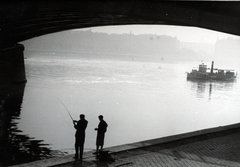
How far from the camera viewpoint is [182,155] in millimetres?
7840

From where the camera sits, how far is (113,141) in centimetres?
1809

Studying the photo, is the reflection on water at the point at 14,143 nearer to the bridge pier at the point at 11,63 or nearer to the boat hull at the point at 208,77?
the bridge pier at the point at 11,63

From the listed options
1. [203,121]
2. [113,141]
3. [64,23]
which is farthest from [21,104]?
[203,121]

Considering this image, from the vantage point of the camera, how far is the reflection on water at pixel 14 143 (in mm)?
12484

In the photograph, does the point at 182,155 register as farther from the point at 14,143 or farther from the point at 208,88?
the point at 208,88

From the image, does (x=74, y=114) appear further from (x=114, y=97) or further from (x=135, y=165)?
(x=135, y=165)

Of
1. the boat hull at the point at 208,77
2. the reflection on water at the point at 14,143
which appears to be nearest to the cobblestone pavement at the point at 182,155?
the reflection on water at the point at 14,143

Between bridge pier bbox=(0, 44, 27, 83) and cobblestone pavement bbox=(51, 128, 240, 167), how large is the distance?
2433 centimetres

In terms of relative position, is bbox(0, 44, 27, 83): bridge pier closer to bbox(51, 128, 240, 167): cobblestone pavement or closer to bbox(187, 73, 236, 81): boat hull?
bbox(51, 128, 240, 167): cobblestone pavement

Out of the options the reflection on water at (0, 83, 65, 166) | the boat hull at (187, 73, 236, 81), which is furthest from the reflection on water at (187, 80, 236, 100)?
the reflection on water at (0, 83, 65, 166)

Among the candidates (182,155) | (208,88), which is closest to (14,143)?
(182,155)

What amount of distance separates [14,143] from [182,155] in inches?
397

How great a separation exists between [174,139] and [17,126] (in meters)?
12.9

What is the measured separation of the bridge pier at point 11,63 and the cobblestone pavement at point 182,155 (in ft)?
79.8
